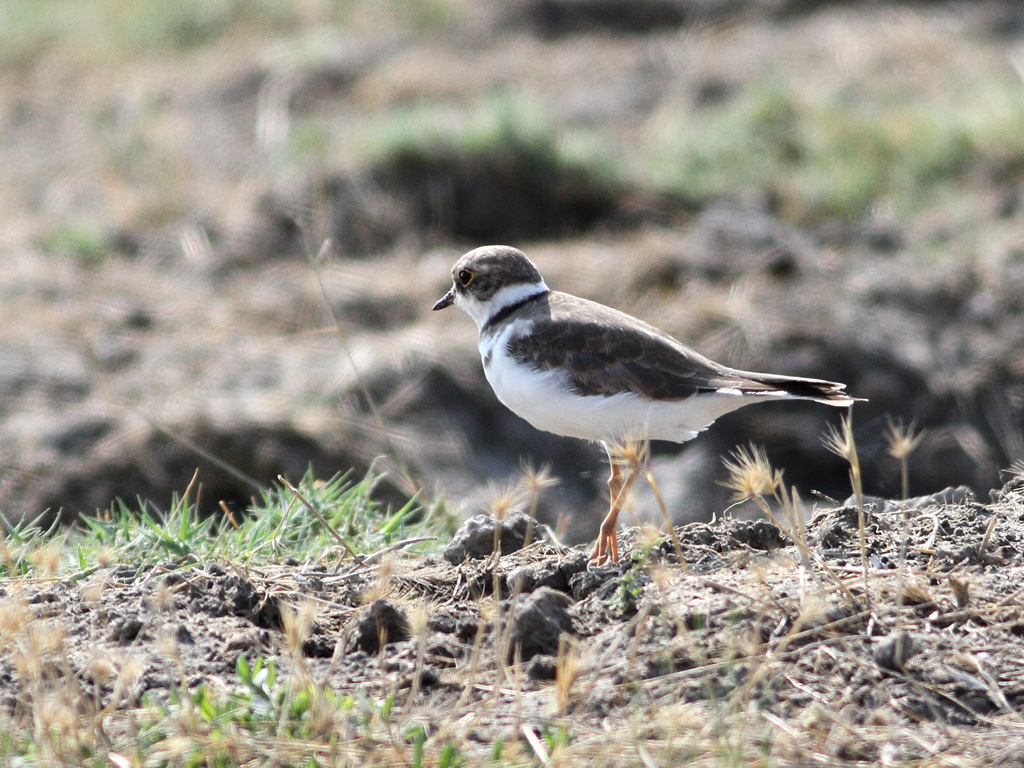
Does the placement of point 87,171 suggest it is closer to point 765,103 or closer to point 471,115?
point 471,115

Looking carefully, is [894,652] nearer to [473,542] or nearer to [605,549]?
[605,549]

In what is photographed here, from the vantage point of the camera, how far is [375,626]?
387cm

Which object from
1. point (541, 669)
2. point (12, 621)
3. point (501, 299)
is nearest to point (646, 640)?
point (541, 669)

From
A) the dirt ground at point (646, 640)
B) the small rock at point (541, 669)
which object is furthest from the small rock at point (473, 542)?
the small rock at point (541, 669)

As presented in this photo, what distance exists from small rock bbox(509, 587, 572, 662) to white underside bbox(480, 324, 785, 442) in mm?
1116

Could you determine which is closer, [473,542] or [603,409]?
[473,542]

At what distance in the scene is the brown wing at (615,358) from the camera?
15.8 feet

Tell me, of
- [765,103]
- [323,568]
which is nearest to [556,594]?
[323,568]

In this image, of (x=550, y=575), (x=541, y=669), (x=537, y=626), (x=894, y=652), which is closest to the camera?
(x=894, y=652)

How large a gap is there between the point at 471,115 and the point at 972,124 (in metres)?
4.42

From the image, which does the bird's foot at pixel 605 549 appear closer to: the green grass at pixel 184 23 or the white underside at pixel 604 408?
the white underside at pixel 604 408

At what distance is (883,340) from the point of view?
838cm

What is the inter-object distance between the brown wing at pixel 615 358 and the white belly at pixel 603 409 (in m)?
0.04

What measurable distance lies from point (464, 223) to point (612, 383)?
18.5 feet
